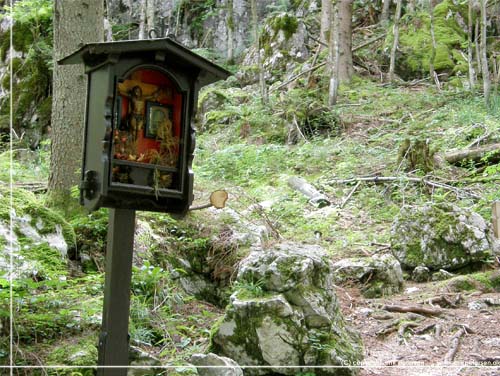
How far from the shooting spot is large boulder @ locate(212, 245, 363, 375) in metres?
4.37

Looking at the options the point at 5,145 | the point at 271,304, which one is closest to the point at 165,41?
the point at 271,304

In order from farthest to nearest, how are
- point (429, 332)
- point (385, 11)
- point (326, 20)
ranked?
point (385, 11), point (326, 20), point (429, 332)

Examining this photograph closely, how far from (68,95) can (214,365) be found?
3880 millimetres

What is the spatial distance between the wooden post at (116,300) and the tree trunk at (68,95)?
297cm

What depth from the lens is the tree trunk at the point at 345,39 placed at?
17.3 m

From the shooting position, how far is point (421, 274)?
7.91 meters

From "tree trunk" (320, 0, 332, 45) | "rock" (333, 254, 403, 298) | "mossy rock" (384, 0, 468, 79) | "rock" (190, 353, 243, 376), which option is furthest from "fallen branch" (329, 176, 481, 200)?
"tree trunk" (320, 0, 332, 45)

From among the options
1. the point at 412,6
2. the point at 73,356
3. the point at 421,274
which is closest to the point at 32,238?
the point at 73,356

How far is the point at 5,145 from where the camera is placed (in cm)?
1305

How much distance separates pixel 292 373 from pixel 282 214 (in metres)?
5.64

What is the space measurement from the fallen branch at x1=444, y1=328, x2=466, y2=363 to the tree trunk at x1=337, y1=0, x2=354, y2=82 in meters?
13.1

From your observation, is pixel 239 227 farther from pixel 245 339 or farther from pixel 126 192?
pixel 126 192

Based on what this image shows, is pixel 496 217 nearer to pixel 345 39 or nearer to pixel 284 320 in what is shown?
pixel 284 320

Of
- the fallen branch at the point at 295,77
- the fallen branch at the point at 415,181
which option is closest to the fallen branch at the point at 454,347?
the fallen branch at the point at 415,181
